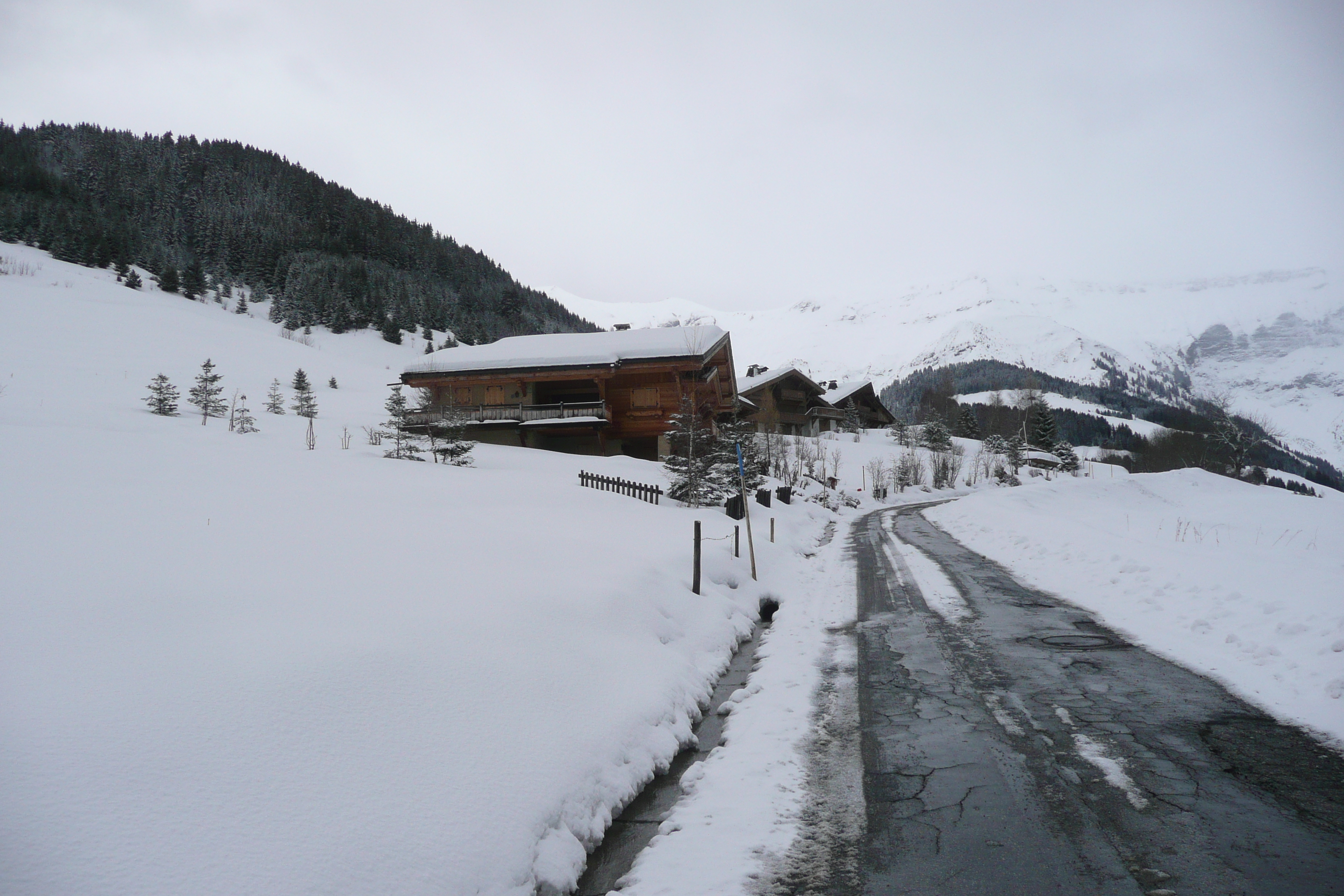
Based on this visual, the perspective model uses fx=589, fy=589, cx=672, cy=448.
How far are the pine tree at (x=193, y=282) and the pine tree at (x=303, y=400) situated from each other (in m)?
40.8

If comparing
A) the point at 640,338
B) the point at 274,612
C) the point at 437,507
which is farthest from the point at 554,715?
the point at 640,338

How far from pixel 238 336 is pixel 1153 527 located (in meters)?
60.3

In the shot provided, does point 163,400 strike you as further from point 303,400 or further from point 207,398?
point 303,400

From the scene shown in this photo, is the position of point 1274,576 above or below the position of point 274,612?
below

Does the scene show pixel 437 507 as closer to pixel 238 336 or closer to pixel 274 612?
pixel 274 612

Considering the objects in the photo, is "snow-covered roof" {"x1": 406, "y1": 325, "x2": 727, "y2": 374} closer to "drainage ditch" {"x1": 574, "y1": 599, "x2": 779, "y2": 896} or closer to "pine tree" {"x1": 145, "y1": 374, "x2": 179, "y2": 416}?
"pine tree" {"x1": 145, "y1": 374, "x2": 179, "y2": 416}

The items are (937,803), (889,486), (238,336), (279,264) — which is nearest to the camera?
(937,803)

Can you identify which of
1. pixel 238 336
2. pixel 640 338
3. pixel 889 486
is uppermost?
pixel 238 336

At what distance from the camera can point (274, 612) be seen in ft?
16.4

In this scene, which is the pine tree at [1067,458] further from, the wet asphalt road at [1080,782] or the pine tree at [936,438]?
the wet asphalt road at [1080,782]

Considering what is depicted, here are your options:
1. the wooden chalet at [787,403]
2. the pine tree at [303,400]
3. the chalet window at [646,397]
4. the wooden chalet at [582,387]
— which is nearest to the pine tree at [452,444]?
the wooden chalet at [582,387]

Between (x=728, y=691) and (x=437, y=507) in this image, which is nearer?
(x=728, y=691)

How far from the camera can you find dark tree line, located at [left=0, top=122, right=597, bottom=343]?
66.9 meters

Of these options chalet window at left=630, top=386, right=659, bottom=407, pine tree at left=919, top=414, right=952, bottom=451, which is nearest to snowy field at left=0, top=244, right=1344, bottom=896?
chalet window at left=630, top=386, right=659, bottom=407
